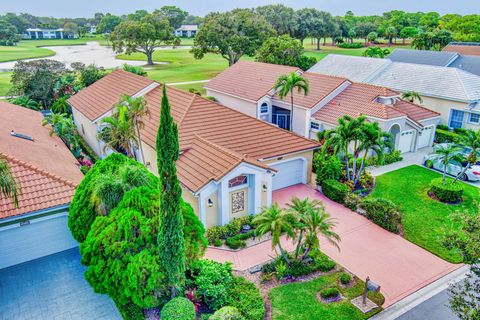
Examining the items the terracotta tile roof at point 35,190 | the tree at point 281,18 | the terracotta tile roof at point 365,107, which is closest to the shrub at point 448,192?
the terracotta tile roof at point 365,107

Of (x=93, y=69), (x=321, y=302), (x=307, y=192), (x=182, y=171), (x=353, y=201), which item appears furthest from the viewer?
(x=93, y=69)

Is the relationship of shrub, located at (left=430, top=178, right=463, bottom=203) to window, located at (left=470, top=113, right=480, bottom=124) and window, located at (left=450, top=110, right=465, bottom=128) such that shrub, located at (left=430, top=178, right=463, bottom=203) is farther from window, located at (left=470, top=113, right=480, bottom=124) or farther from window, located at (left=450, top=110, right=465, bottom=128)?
window, located at (left=450, top=110, right=465, bottom=128)

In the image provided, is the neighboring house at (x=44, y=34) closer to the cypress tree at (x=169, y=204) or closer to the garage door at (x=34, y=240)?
the garage door at (x=34, y=240)

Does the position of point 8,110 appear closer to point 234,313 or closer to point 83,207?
point 83,207

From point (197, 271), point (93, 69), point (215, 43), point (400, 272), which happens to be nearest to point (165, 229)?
point (197, 271)

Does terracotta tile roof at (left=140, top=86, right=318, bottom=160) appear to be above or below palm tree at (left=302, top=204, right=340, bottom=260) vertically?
above

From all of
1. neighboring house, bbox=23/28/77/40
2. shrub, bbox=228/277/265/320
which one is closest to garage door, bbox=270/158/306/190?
shrub, bbox=228/277/265/320

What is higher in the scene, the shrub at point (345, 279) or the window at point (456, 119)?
the window at point (456, 119)
